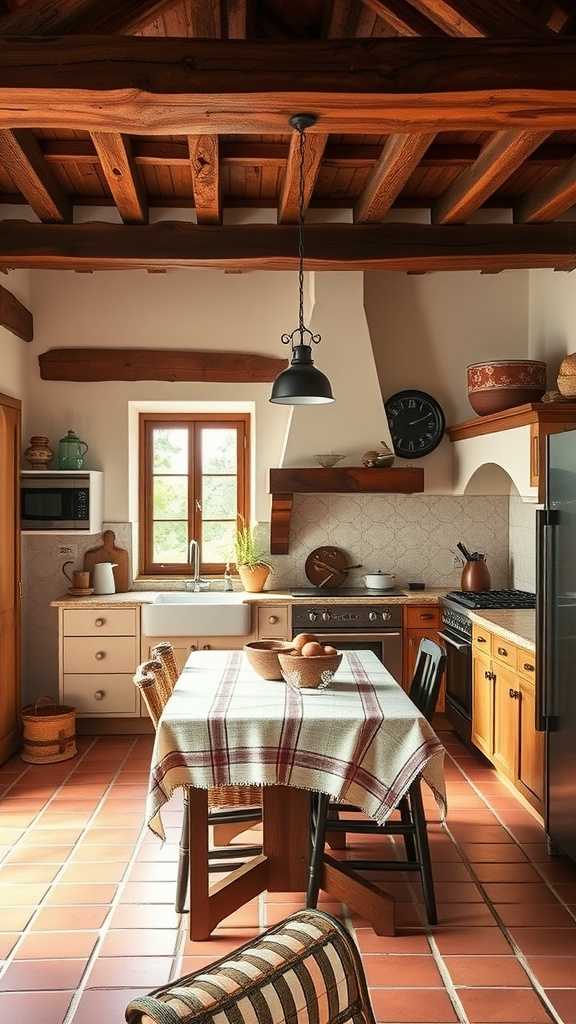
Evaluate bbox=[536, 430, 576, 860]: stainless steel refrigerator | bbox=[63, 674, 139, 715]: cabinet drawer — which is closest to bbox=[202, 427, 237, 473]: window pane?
bbox=[63, 674, 139, 715]: cabinet drawer

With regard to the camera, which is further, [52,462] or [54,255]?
[52,462]

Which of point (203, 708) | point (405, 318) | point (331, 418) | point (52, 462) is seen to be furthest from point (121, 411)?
→ point (203, 708)

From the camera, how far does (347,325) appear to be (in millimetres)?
5840

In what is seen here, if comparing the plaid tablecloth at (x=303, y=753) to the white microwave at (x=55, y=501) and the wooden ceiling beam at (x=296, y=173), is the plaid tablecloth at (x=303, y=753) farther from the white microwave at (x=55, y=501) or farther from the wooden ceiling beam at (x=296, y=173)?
the white microwave at (x=55, y=501)

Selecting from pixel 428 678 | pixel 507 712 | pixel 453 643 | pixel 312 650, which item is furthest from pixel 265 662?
pixel 453 643

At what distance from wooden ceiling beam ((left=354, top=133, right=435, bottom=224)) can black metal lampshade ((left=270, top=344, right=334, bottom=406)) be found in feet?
3.02

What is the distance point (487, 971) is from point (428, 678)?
1.18 metres

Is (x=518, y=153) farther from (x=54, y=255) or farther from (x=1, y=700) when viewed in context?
(x=1, y=700)

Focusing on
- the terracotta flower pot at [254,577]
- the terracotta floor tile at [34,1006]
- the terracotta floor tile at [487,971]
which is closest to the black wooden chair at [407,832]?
the terracotta floor tile at [487,971]

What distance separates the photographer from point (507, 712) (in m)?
4.53

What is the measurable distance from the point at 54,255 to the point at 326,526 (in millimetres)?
2647

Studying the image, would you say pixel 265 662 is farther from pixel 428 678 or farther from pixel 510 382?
pixel 510 382

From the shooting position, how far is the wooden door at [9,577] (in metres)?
5.39

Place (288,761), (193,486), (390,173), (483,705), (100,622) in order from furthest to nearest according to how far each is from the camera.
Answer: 1. (193,486)
2. (100,622)
3. (483,705)
4. (390,173)
5. (288,761)
